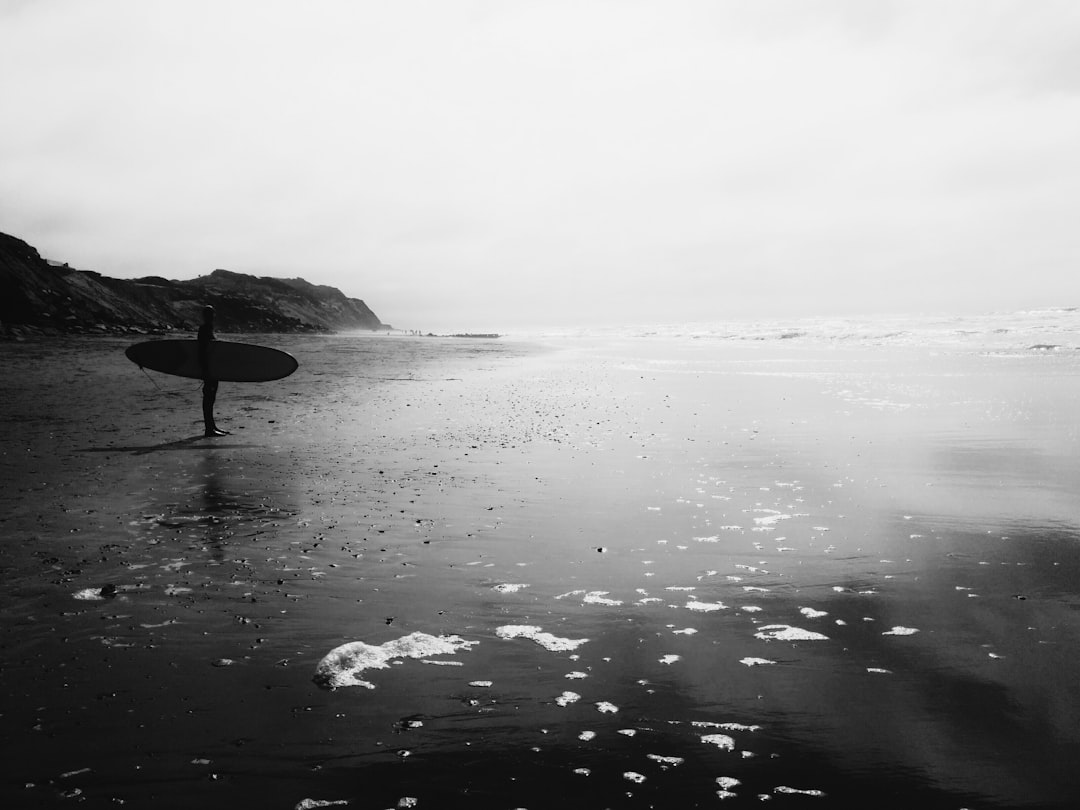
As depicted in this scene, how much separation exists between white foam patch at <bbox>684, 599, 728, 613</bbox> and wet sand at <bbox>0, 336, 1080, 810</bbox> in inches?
3.0

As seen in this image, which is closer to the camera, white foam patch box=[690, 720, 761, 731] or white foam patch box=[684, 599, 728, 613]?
white foam patch box=[690, 720, 761, 731]

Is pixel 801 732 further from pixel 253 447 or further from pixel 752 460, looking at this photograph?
pixel 253 447

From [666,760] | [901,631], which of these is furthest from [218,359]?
[666,760]

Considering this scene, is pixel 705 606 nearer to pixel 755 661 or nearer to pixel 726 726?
pixel 755 661

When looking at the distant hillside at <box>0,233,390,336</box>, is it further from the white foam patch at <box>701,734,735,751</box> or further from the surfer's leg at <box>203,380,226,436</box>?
the white foam patch at <box>701,734,735,751</box>

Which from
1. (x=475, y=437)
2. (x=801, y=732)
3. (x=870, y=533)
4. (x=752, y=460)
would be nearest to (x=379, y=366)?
(x=475, y=437)

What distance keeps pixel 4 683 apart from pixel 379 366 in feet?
125

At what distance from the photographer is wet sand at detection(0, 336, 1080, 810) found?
4000mm

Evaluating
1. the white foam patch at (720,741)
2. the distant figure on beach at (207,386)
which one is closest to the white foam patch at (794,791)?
the white foam patch at (720,741)

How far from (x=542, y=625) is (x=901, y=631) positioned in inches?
119

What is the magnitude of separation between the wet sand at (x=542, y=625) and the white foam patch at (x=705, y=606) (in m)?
0.08

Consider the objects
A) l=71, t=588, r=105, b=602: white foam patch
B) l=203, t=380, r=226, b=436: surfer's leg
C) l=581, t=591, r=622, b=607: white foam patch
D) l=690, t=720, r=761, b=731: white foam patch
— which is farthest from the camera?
l=203, t=380, r=226, b=436: surfer's leg

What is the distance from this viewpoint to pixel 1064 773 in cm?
394

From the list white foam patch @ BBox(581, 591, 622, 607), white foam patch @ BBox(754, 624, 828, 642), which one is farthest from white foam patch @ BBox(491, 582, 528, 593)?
white foam patch @ BBox(754, 624, 828, 642)
